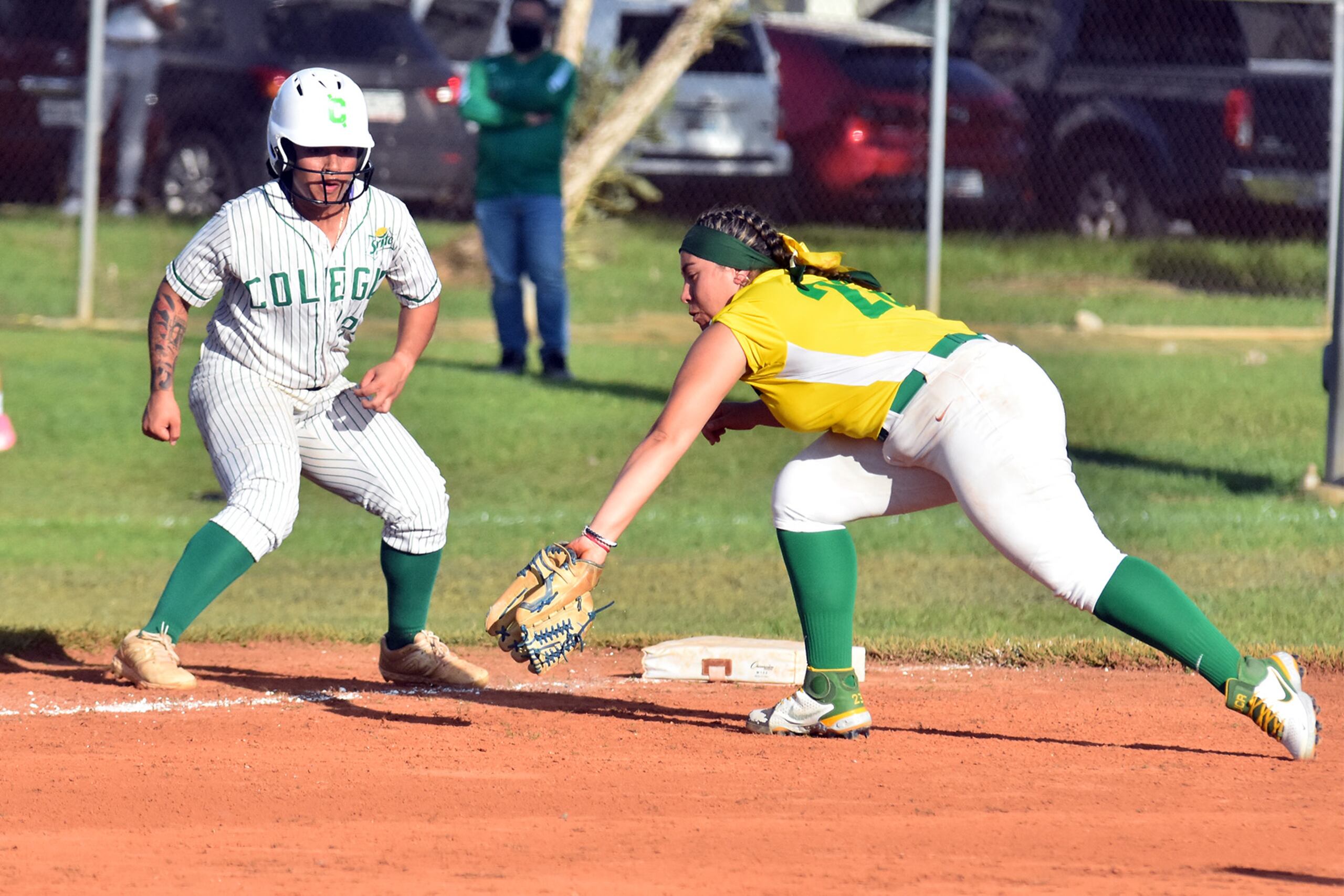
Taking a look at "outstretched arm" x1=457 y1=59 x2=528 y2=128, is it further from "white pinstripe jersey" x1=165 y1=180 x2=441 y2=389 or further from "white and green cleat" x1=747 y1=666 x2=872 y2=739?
"white and green cleat" x1=747 y1=666 x2=872 y2=739

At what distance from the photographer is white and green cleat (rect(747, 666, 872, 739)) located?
5.03m

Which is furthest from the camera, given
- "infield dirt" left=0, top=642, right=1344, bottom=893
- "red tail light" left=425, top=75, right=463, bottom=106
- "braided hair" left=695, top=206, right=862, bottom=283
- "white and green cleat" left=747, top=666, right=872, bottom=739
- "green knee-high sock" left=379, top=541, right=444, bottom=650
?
"red tail light" left=425, top=75, right=463, bottom=106

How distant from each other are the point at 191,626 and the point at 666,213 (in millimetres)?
9749

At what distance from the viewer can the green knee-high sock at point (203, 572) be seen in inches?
209

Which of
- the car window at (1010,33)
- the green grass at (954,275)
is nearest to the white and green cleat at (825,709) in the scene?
the green grass at (954,275)

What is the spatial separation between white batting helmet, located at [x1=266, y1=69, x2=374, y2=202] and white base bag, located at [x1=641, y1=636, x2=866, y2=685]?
5.89 ft

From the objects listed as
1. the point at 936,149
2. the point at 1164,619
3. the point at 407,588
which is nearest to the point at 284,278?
the point at 407,588

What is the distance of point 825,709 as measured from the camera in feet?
16.5

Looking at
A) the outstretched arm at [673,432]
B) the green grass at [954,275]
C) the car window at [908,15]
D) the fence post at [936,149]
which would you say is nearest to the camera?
the outstretched arm at [673,432]

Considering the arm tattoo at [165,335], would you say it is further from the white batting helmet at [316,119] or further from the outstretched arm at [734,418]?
the outstretched arm at [734,418]

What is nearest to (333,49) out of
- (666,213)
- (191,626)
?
(666,213)

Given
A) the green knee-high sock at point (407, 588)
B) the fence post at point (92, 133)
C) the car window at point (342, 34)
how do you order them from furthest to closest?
the car window at point (342, 34), the fence post at point (92, 133), the green knee-high sock at point (407, 588)

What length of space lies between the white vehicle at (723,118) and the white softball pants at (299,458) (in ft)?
33.1

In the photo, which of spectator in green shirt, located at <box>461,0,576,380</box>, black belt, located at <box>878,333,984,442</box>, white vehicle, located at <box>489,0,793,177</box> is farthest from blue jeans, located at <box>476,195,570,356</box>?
black belt, located at <box>878,333,984,442</box>
